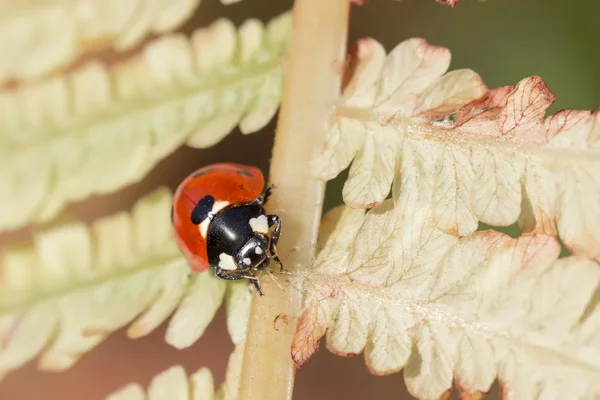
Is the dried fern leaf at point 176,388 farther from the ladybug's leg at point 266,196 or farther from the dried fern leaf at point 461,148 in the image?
the dried fern leaf at point 461,148

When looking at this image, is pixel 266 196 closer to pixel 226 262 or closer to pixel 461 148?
pixel 226 262

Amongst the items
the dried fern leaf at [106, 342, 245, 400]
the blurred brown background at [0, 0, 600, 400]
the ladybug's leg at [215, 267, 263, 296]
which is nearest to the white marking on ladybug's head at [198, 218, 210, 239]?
the ladybug's leg at [215, 267, 263, 296]

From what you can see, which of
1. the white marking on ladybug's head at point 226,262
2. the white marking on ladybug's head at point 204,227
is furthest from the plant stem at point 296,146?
the white marking on ladybug's head at point 204,227

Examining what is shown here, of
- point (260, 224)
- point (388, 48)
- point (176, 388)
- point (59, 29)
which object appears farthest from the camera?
point (388, 48)

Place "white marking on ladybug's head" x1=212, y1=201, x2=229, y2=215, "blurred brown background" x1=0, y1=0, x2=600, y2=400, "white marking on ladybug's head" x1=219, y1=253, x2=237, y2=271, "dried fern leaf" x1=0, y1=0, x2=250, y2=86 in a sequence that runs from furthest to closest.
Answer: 1. "blurred brown background" x1=0, y1=0, x2=600, y2=400
2. "white marking on ladybug's head" x1=212, y1=201, x2=229, y2=215
3. "white marking on ladybug's head" x1=219, y1=253, x2=237, y2=271
4. "dried fern leaf" x1=0, y1=0, x2=250, y2=86

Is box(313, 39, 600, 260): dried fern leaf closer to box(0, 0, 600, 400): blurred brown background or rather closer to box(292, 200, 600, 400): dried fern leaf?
box(292, 200, 600, 400): dried fern leaf

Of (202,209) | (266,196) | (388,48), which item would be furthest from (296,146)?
(388,48)
